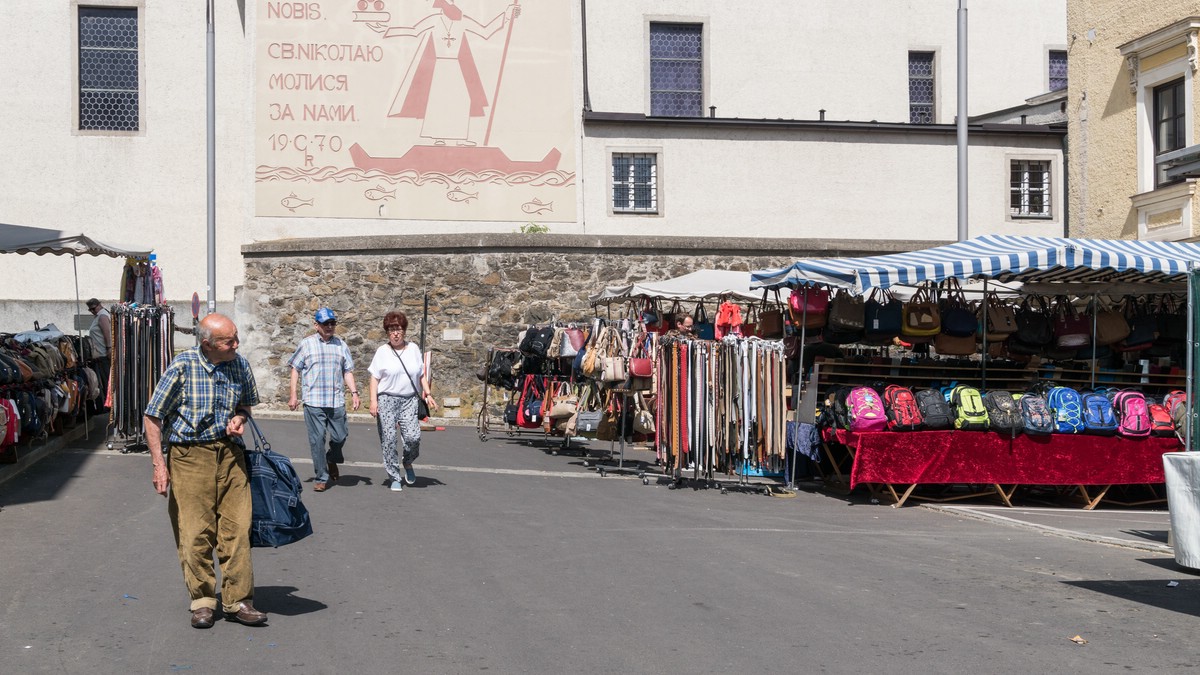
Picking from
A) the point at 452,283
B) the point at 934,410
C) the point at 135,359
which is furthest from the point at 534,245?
the point at 934,410

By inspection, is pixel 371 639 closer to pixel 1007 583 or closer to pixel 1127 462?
pixel 1007 583

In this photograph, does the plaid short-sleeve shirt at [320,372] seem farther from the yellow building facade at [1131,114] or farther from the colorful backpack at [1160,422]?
the yellow building facade at [1131,114]

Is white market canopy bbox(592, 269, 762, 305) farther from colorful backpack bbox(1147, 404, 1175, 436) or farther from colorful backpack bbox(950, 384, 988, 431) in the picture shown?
colorful backpack bbox(1147, 404, 1175, 436)

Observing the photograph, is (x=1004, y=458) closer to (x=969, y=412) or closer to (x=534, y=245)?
(x=969, y=412)

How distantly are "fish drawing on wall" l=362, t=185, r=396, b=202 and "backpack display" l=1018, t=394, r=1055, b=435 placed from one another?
16643mm

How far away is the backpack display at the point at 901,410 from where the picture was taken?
13.0 metres

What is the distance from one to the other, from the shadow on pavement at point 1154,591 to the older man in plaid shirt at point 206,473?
214 inches

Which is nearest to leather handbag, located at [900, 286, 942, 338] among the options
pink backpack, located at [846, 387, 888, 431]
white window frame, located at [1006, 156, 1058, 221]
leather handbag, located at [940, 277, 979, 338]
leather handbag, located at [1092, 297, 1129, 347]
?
leather handbag, located at [940, 277, 979, 338]

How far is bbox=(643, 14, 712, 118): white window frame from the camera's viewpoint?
98.4 ft

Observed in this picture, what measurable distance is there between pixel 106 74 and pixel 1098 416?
2316cm

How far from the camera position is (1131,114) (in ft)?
73.0

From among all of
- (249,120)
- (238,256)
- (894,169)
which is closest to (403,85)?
(249,120)

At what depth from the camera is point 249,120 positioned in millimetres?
26672

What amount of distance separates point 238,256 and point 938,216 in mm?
15566
